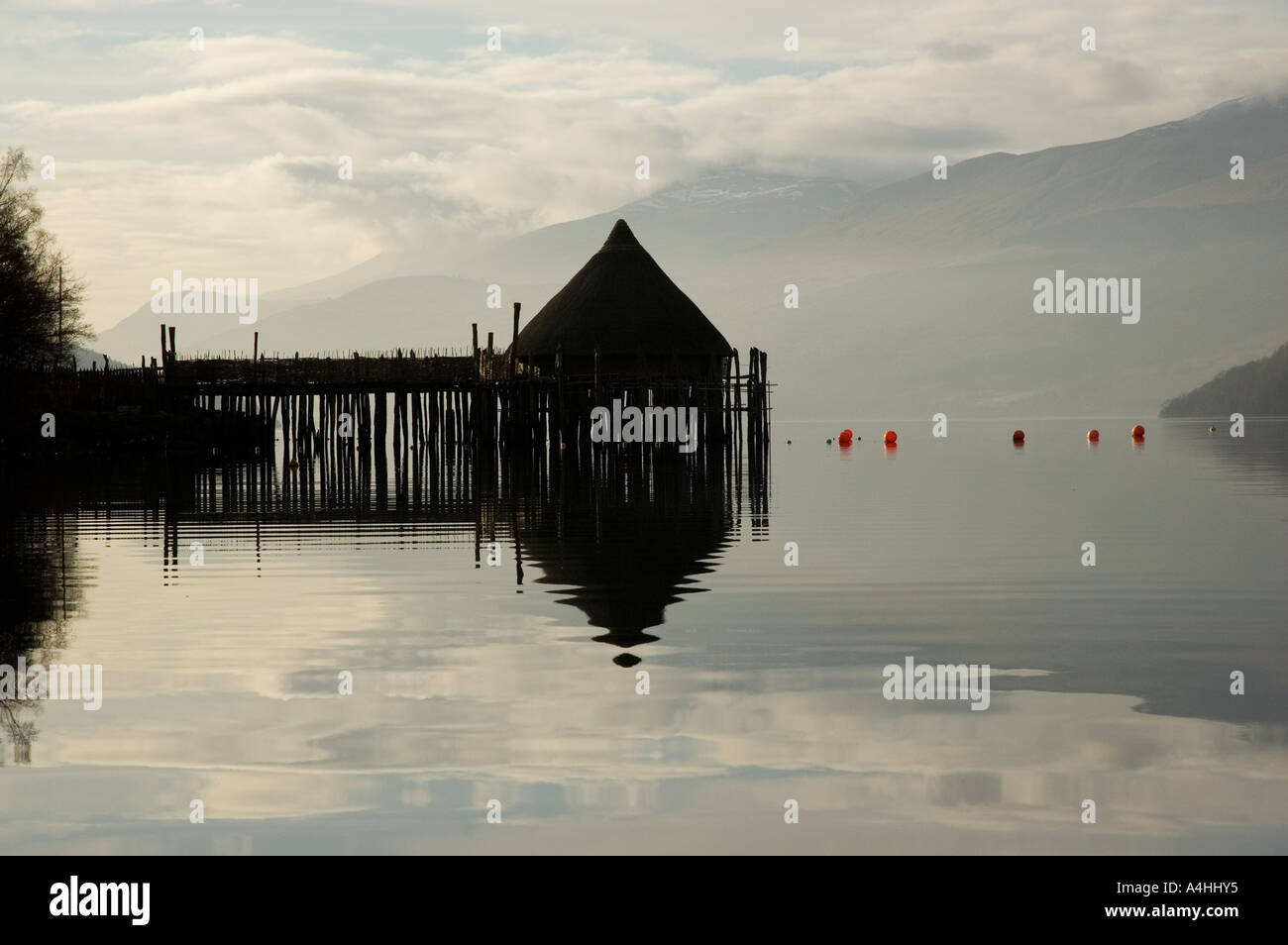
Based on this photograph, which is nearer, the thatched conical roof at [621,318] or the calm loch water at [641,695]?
the calm loch water at [641,695]

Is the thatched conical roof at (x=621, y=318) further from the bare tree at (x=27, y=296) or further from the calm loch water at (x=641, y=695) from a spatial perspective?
the calm loch water at (x=641, y=695)

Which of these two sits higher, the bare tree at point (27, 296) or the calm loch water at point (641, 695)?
the bare tree at point (27, 296)

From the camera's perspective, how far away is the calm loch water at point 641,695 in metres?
8.22

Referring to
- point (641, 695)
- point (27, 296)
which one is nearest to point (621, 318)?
point (27, 296)

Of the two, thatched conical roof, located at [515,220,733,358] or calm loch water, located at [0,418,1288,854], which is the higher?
thatched conical roof, located at [515,220,733,358]

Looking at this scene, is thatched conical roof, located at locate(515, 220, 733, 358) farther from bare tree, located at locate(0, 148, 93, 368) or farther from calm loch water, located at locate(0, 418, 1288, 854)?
calm loch water, located at locate(0, 418, 1288, 854)

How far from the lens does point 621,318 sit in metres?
56.3

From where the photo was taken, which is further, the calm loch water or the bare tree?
the bare tree

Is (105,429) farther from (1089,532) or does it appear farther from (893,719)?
(893,719)

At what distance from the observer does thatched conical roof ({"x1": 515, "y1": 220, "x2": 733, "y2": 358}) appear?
55.8 meters

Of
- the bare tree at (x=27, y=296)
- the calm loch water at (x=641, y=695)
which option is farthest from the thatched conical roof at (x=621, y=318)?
the calm loch water at (x=641, y=695)

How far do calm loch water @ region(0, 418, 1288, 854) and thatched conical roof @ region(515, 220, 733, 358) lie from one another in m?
31.4

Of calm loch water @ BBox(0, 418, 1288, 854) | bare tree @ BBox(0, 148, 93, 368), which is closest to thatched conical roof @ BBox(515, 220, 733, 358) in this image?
bare tree @ BBox(0, 148, 93, 368)

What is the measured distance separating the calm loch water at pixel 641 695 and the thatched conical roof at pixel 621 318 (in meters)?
31.4
